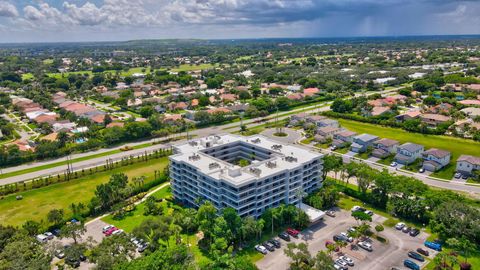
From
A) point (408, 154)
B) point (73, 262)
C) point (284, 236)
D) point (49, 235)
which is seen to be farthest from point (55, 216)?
point (408, 154)

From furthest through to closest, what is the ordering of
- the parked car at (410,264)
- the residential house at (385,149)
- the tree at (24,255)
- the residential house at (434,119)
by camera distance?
the residential house at (434,119)
the residential house at (385,149)
the parked car at (410,264)
the tree at (24,255)

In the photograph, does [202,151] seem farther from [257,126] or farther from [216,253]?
[257,126]

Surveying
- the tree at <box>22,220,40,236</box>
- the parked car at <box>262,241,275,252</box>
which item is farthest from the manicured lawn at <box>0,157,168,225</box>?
the parked car at <box>262,241,275,252</box>

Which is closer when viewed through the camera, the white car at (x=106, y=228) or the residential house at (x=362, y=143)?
the white car at (x=106, y=228)

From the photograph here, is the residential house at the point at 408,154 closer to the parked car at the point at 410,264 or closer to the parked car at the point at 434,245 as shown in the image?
the parked car at the point at 434,245

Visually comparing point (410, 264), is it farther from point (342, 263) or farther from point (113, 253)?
point (113, 253)

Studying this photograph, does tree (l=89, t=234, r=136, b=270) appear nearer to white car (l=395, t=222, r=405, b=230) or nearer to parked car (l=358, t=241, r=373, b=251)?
parked car (l=358, t=241, r=373, b=251)

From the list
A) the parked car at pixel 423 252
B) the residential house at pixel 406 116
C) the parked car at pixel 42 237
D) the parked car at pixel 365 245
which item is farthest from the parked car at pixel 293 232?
the residential house at pixel 406 116
